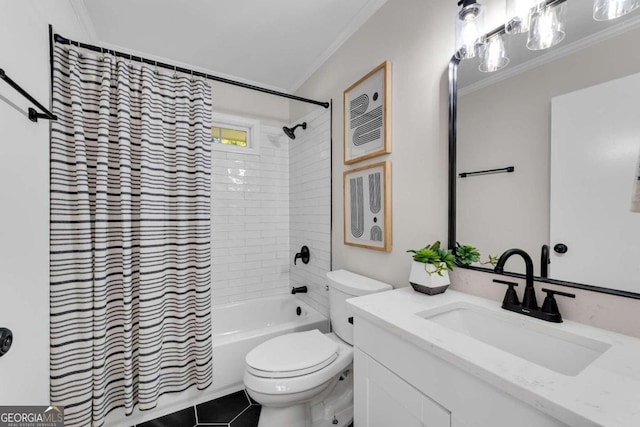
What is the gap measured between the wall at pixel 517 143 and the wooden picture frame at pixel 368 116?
45 centimetres

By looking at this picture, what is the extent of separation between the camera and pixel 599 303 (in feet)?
2.75

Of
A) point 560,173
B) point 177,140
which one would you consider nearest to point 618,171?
point 560,173

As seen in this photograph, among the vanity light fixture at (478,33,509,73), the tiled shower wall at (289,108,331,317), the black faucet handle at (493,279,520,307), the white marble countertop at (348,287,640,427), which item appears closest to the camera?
the white marble countertop at (348,287,640,427)

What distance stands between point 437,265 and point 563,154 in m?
0.60

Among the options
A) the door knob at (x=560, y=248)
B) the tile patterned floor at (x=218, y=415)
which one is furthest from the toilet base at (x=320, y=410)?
the door knob at (x=560, y=248)

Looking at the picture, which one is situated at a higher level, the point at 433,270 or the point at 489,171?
the point at 489,171

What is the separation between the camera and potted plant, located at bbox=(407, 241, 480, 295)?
1.18m

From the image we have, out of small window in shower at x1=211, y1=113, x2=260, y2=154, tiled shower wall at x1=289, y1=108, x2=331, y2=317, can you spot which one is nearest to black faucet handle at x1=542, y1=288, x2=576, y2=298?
tiled shower wall at x1=289, y1=108, x2=331, y2=317

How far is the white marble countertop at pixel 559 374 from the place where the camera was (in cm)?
50

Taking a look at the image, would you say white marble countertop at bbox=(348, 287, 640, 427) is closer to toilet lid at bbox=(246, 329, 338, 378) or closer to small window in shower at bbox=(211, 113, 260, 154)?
toilet lid at bbox=(246, 329, 338, 378)

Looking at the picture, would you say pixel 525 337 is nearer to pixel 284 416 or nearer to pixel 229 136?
pixel 284 416

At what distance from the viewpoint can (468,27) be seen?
3.77 ft

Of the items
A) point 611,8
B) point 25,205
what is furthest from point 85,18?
point 611,8

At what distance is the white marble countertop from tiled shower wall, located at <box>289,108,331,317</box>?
128 centimetres
